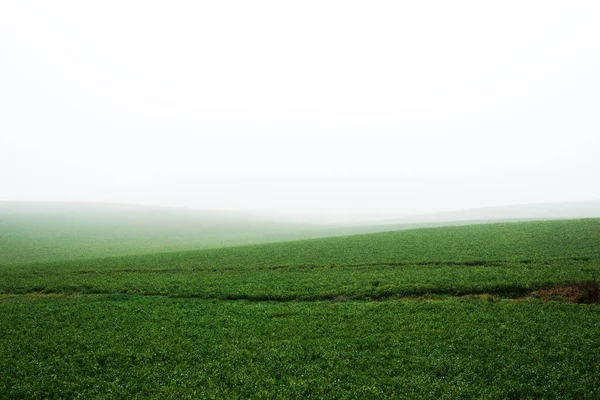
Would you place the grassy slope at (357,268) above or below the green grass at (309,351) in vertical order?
above

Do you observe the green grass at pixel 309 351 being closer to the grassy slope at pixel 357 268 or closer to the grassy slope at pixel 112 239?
the grassy slope at pixel 357 268

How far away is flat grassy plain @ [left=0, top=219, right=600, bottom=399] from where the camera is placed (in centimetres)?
1598

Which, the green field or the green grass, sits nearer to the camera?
the green grass

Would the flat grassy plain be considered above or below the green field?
below

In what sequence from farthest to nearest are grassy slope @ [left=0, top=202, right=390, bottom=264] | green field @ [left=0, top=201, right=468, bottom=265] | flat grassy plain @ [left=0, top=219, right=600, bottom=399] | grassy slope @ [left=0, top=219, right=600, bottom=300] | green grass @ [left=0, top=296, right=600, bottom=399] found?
grassy slope @ [left=0, top=202, right=390, bottom=264] < green field @ [left=0, top=201, right=468, bottom=265] < grassy slope @ [left=0, top=219, right=600, bottom=300] < flat grassy plain @ [left=0, top=219, right=600, bottom=399] < green grass @ [left=0, top=296, right=600, bottom=399]

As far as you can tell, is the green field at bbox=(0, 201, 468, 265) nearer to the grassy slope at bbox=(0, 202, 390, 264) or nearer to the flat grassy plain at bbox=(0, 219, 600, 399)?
the grassy slope at bbox=(0, 202, 390, 264)

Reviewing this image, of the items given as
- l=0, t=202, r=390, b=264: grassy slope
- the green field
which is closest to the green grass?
l=0, t=202, r=390, b=264: grassy slope

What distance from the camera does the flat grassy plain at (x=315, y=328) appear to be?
52.4 ft

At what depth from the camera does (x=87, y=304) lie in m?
27.2

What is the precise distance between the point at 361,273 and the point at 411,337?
13383 mm

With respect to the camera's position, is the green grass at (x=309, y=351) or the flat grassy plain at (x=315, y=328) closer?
the green grass at (x=309, y=351)

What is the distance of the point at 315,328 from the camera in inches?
859

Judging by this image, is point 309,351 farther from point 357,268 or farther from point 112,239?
point 112,239

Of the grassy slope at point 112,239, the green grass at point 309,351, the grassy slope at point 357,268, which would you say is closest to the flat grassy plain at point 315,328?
the green grass at point 309,351
